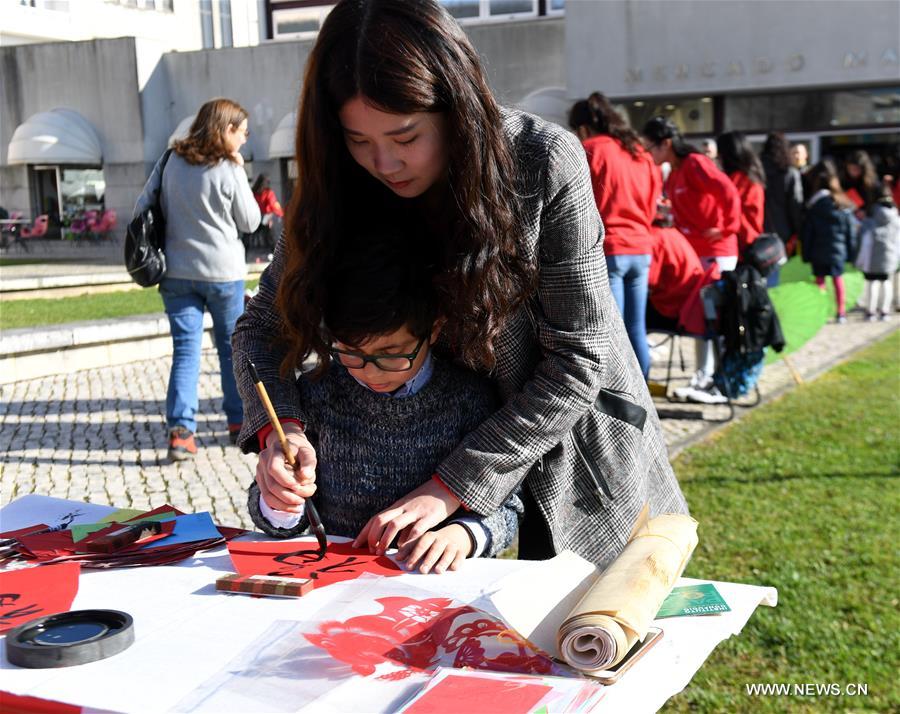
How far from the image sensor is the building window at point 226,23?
155 inches

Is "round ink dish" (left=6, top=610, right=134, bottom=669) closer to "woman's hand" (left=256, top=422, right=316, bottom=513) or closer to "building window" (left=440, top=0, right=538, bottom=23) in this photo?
"woman's hand" (left=256, top=422, right=316, bottom=513)

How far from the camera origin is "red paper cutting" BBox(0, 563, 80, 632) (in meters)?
1.57

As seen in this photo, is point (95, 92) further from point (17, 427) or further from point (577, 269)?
point (577, 269)

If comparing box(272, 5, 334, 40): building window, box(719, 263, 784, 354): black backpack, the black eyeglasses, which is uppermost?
box(272, 5, 334, 40): building window

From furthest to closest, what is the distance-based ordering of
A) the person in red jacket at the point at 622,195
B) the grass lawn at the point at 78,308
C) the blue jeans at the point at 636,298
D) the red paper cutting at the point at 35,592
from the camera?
the grass lawn at the point at 78,308 < the blue jeans at the point at 636,298 < the person in red jacket at the point at 622,195 < the red paper cutting at the point at 35,592

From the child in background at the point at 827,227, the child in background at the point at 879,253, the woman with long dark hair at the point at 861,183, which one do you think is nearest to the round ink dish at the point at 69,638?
the child in background at the point at 827,227

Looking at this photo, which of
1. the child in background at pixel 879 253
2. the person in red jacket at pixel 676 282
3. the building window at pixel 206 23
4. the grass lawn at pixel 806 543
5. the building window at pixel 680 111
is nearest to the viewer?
the grass lawn at pixel 806 543

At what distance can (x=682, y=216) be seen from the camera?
714 cm

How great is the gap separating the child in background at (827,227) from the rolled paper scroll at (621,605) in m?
9.04

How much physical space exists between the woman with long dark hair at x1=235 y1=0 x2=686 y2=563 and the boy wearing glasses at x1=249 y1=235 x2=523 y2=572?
4cm

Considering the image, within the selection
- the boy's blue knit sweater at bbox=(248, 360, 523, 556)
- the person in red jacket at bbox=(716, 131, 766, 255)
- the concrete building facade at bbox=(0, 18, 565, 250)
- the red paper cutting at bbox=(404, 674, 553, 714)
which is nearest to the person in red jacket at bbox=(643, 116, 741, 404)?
the person in red jacket at bbox=(716, 131, 766, 255)

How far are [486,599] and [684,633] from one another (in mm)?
298

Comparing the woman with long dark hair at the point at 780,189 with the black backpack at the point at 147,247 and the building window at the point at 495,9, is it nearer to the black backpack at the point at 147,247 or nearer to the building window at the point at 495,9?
the black backpack at the point at 147,247

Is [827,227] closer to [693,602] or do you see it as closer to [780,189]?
[780,189]
